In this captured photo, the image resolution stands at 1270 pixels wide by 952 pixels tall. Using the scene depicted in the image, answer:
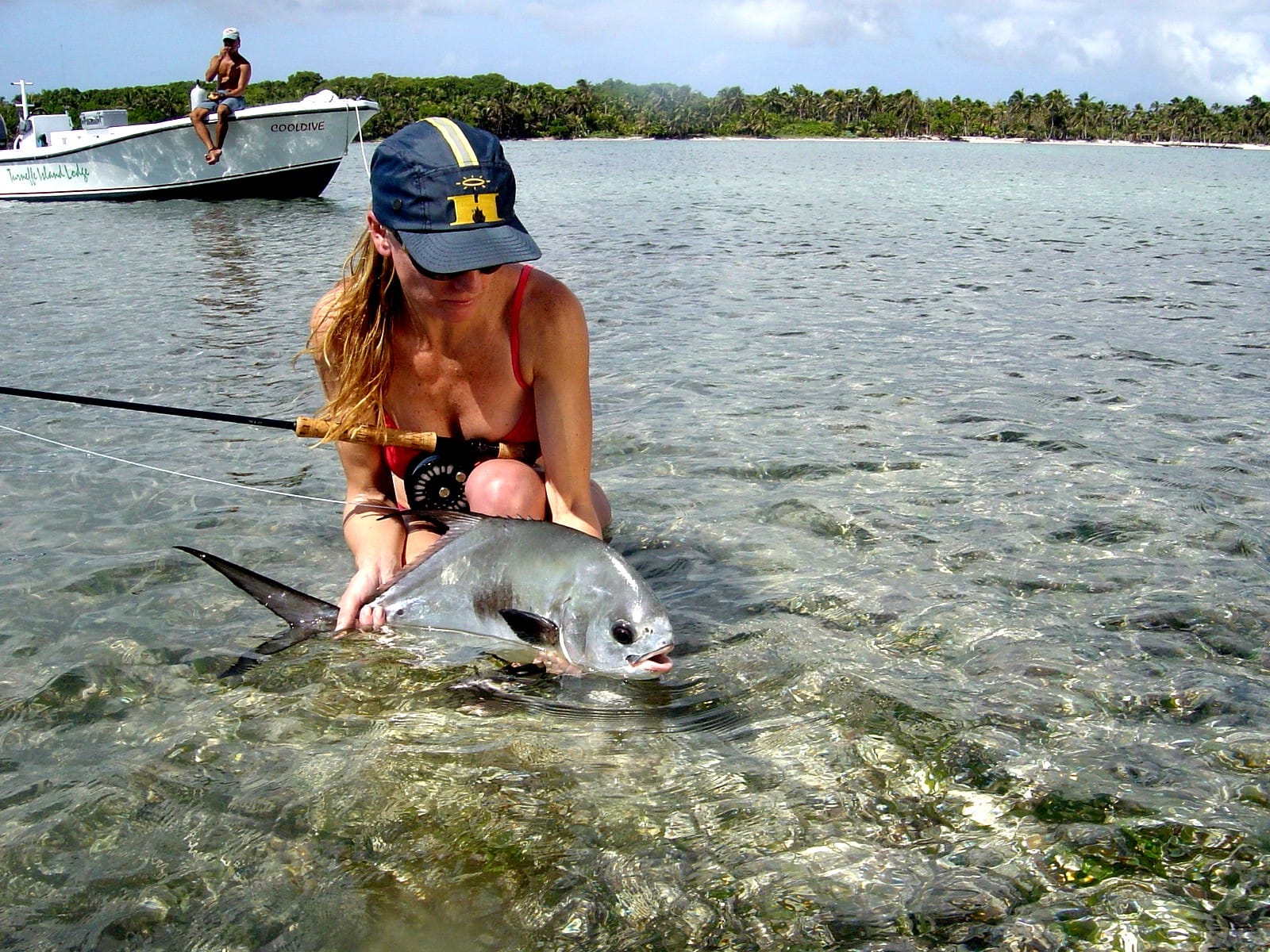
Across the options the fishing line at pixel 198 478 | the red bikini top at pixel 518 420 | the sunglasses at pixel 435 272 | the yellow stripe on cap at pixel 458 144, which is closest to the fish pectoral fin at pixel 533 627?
the red bikini top at pixel 518 420

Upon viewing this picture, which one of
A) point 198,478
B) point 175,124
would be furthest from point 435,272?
point 175,124

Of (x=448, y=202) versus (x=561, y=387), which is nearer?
(x=448, y=202)

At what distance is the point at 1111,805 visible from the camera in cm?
269

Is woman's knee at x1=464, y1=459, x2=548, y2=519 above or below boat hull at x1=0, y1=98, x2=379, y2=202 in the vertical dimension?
below

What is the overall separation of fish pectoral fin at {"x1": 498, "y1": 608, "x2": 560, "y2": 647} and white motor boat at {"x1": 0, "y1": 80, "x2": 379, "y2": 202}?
2075 cm

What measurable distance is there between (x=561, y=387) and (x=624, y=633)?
3.22 ft

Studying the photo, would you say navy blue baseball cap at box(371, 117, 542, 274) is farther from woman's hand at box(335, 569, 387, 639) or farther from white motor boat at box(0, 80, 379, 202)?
white motor boat at box(0, 80, 379, 202)

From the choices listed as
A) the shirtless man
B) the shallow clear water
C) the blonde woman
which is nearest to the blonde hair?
the blonde woman

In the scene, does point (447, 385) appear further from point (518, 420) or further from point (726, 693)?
point (726, 693)

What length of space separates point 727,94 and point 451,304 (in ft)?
559

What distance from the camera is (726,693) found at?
10.9ft

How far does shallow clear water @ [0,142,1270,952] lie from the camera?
2361 millimetres

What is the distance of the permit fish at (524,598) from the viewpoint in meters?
3.00

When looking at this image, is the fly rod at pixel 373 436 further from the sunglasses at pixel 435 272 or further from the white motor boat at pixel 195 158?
the white motor boat at pixel 195 158
